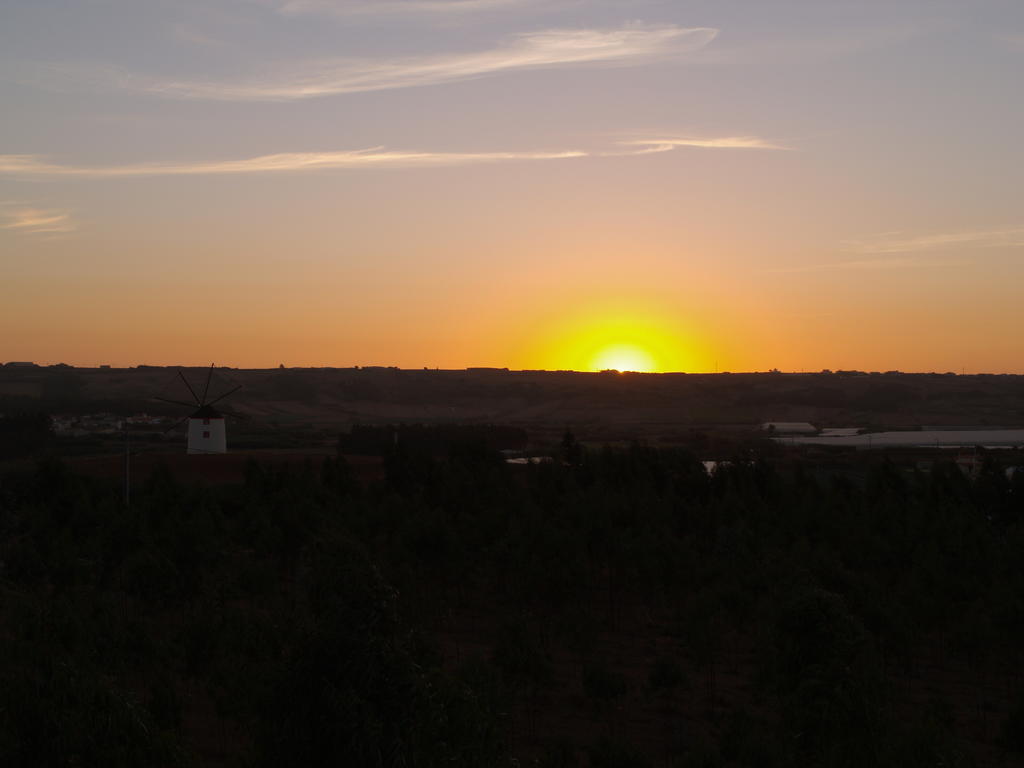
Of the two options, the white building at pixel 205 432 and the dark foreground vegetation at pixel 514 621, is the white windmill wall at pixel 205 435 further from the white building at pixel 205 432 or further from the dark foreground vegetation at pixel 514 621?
the dark foreground vegetation at pixel 514 621

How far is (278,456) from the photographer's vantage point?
82188mm

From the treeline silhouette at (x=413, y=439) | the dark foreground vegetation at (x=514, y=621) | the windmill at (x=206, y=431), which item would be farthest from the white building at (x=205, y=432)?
the dark foreground vegetation at (x=514, y=621)

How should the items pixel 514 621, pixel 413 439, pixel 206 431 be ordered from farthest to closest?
1. pixel 413 439
2. pixel 206 431
3. pixel 514 621

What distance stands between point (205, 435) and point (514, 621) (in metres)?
57.5

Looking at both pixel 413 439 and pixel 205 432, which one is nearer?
pixel 205 432

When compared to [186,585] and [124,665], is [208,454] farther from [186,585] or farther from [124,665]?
[124,665]

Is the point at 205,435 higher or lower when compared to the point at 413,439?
higher

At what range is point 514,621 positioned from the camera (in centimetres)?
2642

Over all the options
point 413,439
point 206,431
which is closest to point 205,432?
point 206,431

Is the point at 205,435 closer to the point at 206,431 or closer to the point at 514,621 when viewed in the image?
the point at 206,431

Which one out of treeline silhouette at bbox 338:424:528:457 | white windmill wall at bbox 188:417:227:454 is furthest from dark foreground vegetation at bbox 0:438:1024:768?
treeline silhouette at bbox 338:424:528:457

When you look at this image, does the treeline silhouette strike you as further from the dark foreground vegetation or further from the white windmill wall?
the dark foreground vegetation

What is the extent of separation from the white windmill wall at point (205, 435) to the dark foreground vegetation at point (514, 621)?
2657cm

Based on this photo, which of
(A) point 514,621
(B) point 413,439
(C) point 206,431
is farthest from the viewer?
(B) point 413,439
